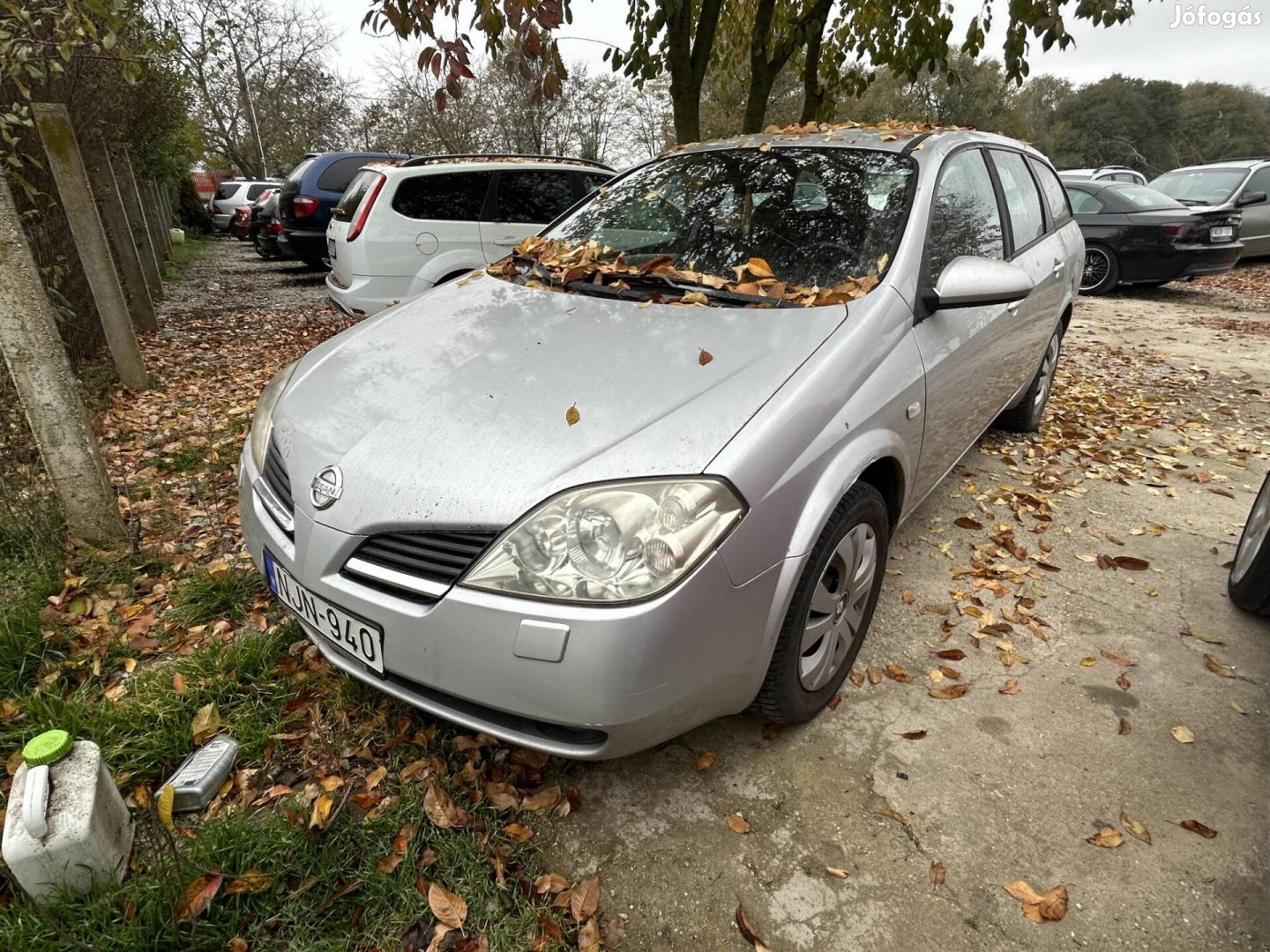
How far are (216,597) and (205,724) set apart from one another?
27.1 inches

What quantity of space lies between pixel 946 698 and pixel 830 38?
7.75 metres

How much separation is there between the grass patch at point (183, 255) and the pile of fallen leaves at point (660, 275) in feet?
33.6

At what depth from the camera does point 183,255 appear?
13875 mm

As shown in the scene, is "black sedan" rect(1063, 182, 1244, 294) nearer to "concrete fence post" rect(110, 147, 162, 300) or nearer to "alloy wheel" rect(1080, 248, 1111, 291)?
"alloy wheel" rect(1080, 248, 1111, 291)

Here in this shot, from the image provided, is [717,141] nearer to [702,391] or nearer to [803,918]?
[702,391]

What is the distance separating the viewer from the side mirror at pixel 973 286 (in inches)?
83.2

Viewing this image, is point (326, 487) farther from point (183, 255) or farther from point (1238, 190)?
point (183, 255)

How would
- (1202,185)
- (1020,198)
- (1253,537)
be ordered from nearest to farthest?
(1253,537)
(1020,198)
(1202,185)

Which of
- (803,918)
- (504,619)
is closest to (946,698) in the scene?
(803,918)

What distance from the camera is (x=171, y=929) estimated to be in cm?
144

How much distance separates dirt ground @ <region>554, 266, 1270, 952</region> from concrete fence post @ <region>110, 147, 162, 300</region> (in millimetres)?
8199

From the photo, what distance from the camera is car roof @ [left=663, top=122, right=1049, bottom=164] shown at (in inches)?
103

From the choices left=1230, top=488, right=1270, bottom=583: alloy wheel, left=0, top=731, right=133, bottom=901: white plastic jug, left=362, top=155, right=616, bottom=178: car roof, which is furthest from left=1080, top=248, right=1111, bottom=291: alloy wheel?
left=0, top=731, right=133, bottom=901: white plastic jug

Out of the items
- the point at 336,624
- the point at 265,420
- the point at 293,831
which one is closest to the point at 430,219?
the point at 265,420
